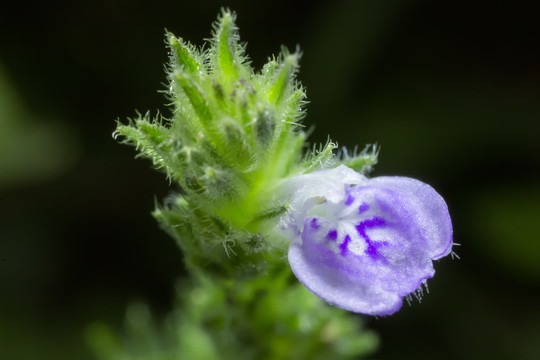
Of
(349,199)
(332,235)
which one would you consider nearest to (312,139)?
(349,199)

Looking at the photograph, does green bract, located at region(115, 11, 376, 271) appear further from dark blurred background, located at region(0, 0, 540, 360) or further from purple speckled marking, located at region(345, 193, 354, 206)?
dark blurred background, located at region(0, 0, 540, 360)

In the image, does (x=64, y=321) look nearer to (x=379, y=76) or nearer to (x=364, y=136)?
(x=364, y=136)

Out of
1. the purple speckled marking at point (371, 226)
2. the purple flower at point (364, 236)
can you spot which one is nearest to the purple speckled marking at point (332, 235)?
the purple flower at point (364, 236)

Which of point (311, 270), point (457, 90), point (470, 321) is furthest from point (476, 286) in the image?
point (311, 270)

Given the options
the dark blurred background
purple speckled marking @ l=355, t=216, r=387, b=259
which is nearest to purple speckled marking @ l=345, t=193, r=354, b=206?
purple speckled marking @ l=355, t=216, r=387, b=259

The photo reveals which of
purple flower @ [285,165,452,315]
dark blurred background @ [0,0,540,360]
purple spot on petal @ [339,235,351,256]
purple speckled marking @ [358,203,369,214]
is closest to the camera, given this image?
purple flower @ [285,165,452,315]

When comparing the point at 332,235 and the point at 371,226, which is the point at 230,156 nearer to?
the point at 332,235

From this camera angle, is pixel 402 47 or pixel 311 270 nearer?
pixel 311 270
